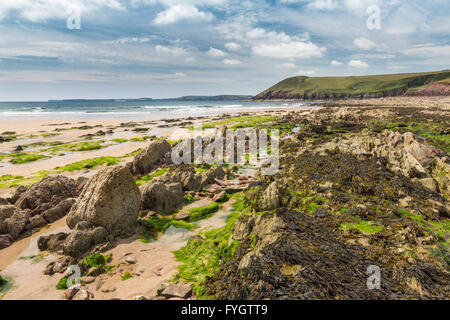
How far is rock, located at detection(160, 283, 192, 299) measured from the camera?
5.40 meters

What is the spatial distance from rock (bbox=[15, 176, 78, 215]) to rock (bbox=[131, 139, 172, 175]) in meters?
5.08

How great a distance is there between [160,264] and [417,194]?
10.7m

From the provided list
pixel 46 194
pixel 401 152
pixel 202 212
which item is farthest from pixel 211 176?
pixel 401 152

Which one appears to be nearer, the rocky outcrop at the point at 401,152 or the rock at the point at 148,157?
the rocky outcrop at the point at 401,152

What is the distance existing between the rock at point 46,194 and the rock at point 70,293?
21.0 ft

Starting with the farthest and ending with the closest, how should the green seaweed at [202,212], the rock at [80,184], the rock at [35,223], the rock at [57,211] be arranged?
the rock at [80,184] < the green seaweed at [202,212] < the rock at [57,211] < the rock at [35,223]

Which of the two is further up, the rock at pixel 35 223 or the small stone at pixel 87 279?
the rock at pixel 35 223

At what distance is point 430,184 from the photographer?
33.4 feet

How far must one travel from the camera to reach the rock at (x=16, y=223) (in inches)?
344

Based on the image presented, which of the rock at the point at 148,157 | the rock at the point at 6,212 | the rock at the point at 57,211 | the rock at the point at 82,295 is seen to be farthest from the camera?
the rock at the point at 148,157

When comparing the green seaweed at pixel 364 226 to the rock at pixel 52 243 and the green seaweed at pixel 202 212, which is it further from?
the rock at pixel 52 243

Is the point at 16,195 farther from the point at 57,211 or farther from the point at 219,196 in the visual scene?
the point at 219,196

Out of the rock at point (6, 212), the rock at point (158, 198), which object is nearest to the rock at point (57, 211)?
the rock at point (6, 212)

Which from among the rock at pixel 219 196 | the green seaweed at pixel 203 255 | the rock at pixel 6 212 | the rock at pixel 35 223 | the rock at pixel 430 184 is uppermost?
the rock at pixel 430 184
